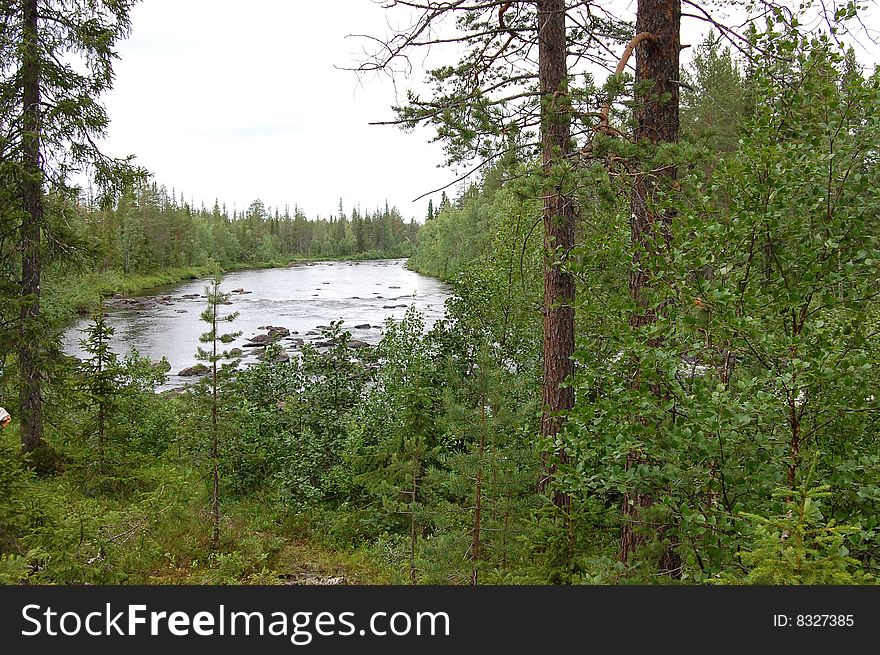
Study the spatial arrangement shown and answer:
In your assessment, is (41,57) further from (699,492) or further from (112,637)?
(699,492)

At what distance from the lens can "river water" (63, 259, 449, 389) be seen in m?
23.2

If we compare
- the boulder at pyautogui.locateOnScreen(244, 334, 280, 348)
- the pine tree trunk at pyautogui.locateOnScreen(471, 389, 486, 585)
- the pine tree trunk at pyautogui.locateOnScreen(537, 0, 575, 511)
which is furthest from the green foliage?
the boulder at pyautogui.locateOnScreen(244, 334, 280, 348)

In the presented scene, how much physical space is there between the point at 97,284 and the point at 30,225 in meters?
29.3

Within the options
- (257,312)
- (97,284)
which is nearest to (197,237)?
(97,284)

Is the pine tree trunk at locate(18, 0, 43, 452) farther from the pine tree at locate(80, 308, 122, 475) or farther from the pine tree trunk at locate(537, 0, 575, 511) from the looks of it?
the pine tree trunk at locate(537, 0, 575, 511)

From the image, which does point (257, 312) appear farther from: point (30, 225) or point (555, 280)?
point (555, 280)

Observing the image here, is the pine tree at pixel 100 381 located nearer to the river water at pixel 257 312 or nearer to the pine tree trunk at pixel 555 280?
the river water at pixel 257 312

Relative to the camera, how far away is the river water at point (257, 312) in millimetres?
23234

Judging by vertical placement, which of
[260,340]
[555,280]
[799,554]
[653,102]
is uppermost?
[653,102]

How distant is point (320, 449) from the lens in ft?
33.2

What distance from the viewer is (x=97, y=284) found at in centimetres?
3600

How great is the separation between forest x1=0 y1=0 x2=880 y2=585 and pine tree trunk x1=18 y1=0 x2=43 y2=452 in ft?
0.14

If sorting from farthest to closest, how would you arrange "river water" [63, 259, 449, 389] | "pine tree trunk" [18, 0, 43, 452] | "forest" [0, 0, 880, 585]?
1. "river water" [63, 259, 449, 389]
2. "pine tree trunk" [18, 0, 43, 452]
3. "forest" [0, 0, 880, 585]

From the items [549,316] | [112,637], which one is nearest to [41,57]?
[549,316]
